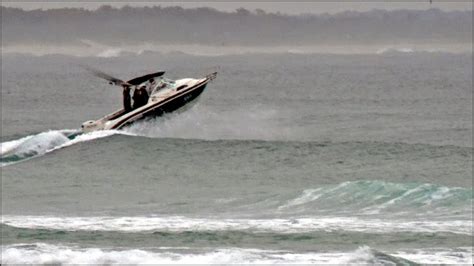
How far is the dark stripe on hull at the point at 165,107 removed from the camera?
202ft

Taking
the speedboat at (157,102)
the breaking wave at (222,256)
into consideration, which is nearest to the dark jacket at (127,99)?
the speedboat at (157,102)

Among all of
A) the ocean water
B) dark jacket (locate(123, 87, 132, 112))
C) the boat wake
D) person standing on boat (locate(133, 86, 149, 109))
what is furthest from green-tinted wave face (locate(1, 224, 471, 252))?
person standing on boat (locate(133, 86, 149, 109))

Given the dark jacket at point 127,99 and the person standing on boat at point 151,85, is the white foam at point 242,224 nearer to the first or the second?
the dark jacket at point 127,99

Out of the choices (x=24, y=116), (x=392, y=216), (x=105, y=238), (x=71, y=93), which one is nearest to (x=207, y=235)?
(x=105, y=238)

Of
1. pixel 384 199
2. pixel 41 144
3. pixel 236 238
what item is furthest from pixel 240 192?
pixel 41 144

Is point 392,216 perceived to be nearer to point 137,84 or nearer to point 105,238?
point 105,238

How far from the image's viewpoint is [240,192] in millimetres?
48906

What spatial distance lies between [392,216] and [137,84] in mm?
21620

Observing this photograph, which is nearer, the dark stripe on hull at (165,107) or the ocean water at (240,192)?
the ocean water at (240,192)

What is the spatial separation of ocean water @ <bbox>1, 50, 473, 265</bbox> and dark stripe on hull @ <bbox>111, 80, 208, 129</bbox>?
526 millimetres

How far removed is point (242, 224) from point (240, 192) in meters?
8.34

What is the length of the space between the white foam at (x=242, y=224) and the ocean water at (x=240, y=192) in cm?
7

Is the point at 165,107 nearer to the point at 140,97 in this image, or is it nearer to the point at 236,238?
the point at 140,97

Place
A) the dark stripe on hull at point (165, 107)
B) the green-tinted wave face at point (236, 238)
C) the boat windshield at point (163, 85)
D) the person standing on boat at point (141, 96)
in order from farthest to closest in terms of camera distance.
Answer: the boat windshield at point (163, 85) < the dark stripe on hull at point (165, 107) < the person standing on boat at point (141, 96) < the green-tinted wave face at point (236, 238)
